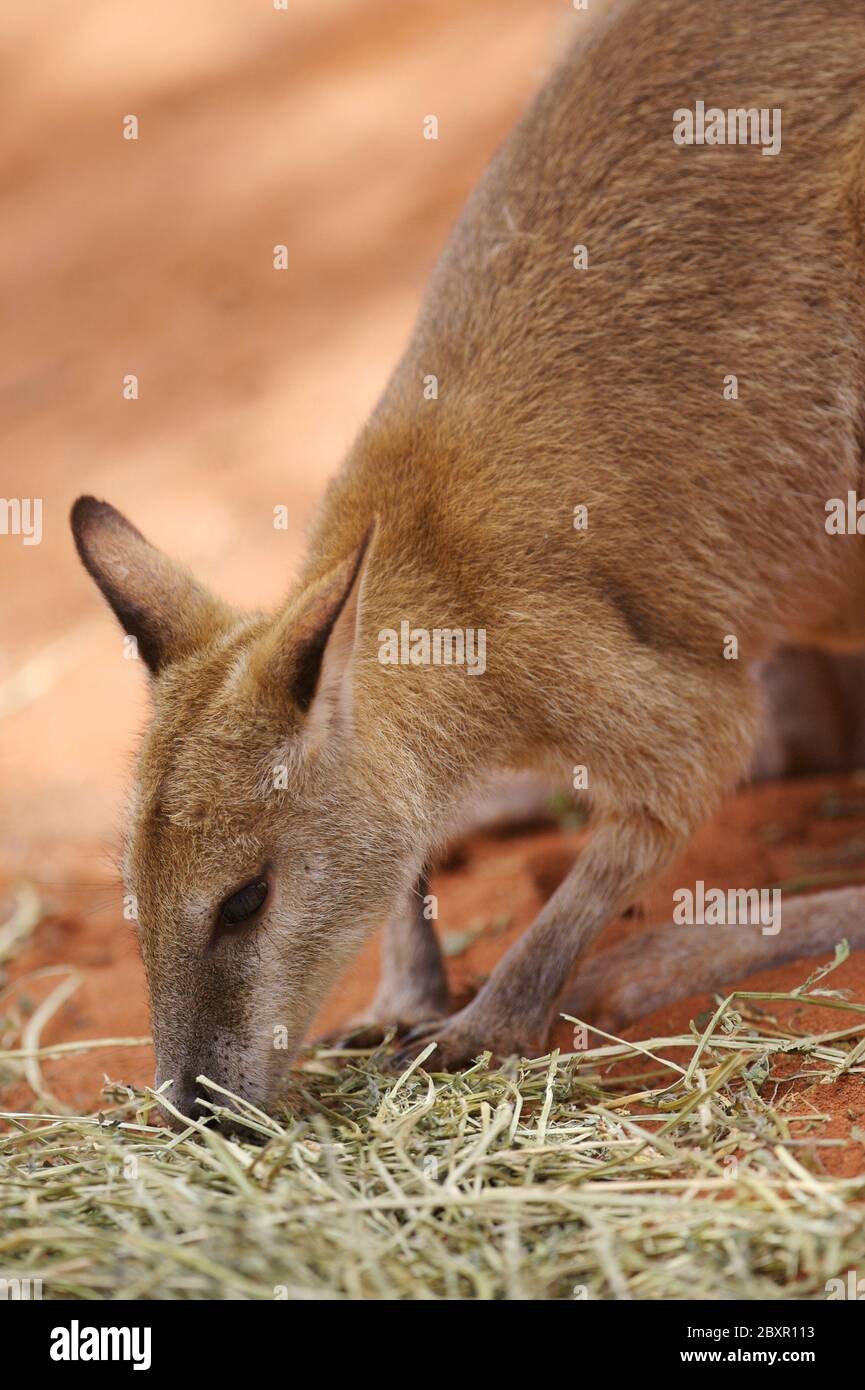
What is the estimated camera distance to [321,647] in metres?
3.54

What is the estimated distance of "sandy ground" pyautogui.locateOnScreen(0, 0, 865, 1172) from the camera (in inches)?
342

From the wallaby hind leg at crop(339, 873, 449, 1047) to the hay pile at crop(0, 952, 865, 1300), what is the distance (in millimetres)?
643

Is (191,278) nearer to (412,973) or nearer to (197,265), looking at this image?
(197,265)

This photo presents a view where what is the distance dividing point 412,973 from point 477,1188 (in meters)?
1.57

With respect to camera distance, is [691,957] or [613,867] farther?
[691,957]

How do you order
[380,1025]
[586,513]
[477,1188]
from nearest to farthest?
[477,1188], [586,513], [380,1025]

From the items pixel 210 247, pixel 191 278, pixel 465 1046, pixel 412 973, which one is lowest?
pixel 465 1046

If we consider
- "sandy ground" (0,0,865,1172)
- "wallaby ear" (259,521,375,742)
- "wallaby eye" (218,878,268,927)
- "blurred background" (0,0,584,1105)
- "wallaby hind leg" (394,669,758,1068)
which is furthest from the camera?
"blurred background" (0,0,584,1105)

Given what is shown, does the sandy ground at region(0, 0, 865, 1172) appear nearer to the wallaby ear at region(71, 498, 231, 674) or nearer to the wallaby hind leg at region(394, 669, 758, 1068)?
the wallaby hind leg at region(394, 669, 758, 1068)

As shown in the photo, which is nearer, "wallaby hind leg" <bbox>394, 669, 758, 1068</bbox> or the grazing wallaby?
the grazing wallaby

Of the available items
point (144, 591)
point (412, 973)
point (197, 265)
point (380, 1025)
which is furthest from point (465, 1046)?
point (197, 265)

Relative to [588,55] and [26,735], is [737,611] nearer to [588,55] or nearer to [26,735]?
[588,55]

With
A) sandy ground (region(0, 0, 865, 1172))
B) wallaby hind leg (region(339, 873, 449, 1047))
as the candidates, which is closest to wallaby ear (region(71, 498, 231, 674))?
wallaby hind leg (region(339, 873, 449, 1047))

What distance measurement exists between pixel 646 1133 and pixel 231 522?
23.4ft
